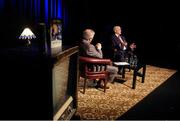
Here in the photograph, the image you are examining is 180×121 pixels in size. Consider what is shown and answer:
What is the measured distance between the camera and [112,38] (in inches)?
253

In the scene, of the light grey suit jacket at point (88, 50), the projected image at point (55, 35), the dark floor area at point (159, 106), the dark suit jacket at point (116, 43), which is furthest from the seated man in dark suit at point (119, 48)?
the projected image at point (55, 35)

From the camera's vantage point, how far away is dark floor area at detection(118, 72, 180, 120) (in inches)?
145

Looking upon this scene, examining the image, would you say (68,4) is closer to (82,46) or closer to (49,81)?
(82,46)

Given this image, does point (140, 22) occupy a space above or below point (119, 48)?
above

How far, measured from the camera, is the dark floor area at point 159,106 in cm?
367

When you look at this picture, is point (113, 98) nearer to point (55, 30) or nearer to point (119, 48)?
point (119, 48)

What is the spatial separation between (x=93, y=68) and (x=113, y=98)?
667 mm

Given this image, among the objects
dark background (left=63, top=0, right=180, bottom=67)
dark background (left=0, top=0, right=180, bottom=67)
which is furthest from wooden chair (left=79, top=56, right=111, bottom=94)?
dark background (left=63, top=0, right=180, bottom=67)

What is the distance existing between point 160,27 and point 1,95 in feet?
26.5

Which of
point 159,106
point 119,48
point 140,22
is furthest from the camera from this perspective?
point 140,22

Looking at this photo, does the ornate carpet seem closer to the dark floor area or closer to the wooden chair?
the dark floor area

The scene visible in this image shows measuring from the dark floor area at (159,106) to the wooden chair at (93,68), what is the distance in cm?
88

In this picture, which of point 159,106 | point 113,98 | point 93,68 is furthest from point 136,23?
point 159,106

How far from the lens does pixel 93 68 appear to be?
479cm
